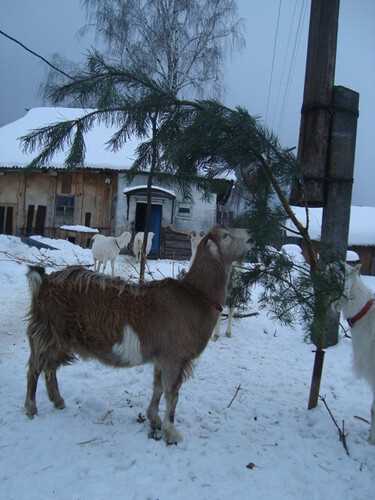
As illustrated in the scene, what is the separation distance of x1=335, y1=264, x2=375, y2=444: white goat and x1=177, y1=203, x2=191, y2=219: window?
15577 millimetres

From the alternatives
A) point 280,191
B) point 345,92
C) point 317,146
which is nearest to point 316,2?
point 345,92

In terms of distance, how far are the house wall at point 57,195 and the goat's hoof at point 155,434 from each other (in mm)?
16068

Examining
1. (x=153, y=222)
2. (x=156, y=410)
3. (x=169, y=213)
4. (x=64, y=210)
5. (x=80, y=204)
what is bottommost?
(x=156, y=410)

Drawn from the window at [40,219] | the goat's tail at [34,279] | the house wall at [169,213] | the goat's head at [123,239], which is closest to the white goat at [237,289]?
the goat's tail at [34,279]

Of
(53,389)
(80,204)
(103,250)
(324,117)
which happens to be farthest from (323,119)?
(80,204)

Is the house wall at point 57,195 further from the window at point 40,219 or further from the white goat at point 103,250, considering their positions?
the white goat at point 103,250

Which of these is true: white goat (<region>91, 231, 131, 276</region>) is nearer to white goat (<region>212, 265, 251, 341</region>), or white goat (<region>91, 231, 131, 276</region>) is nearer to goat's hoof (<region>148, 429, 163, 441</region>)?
white goat (<region>212, 265, 251, 341</region>)

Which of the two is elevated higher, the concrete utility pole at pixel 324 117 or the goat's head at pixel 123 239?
the concrete utility pole at pixel 324 117

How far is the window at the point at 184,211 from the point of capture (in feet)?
61.4

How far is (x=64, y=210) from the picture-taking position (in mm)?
19000

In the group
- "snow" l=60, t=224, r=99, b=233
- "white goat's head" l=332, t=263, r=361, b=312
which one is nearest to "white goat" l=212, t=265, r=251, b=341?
"white goat's head" l=332, t=263, r=361, b=312

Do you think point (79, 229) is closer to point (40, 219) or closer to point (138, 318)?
point (40, 219)

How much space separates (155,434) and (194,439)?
1.07ft

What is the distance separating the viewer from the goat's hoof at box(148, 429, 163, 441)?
10.1 feet
